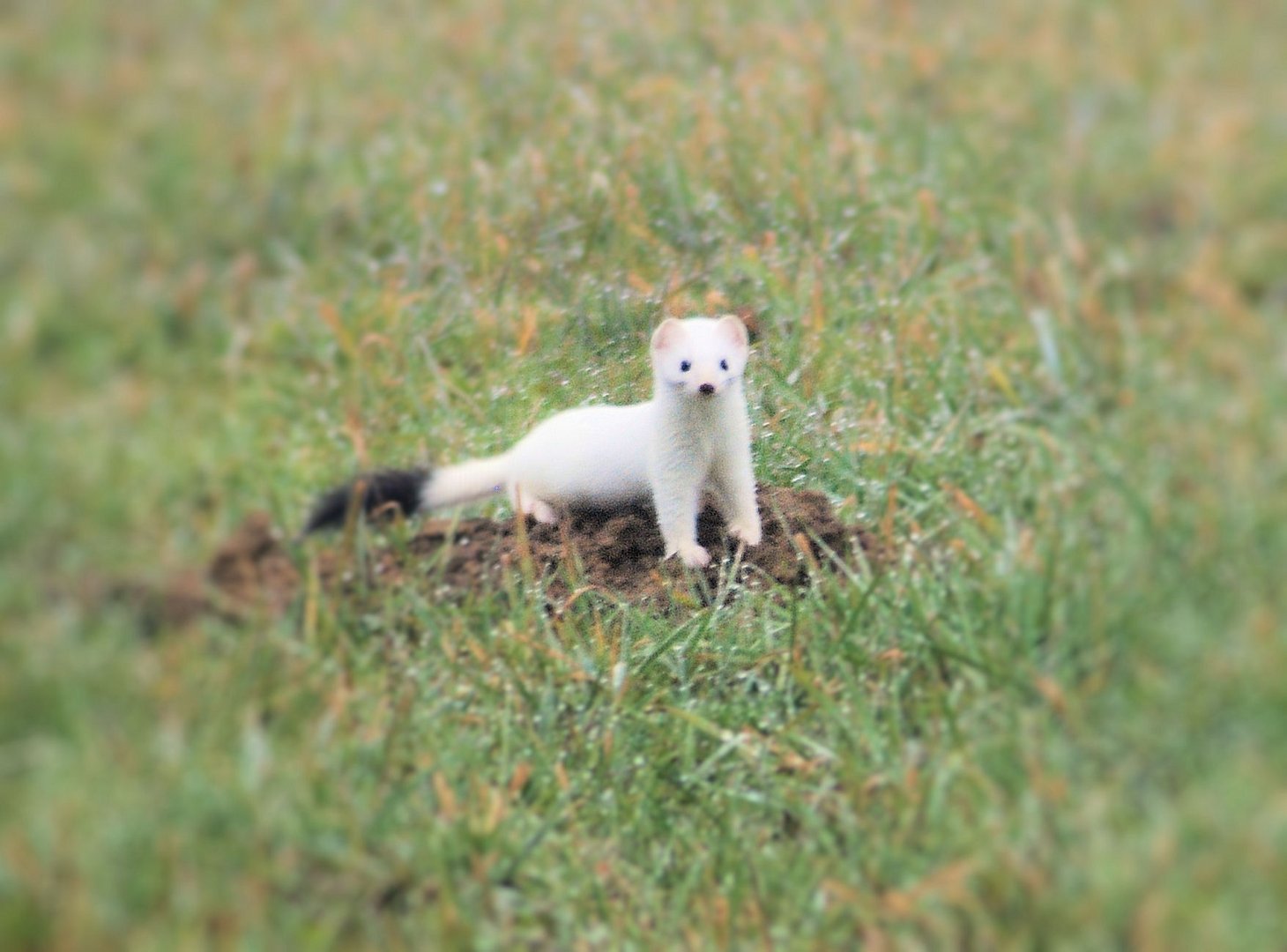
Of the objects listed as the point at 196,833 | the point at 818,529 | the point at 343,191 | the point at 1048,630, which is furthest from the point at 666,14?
→ the point at 196,833

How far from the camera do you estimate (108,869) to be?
2285 millimetres

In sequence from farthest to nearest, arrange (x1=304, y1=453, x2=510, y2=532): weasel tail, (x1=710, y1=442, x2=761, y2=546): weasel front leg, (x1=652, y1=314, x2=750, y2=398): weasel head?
(x1=304, y1=453, x2=510, y2=532): weasel tail → (x1=710, y1=442, x2=761, y2=546): weasel front leg → (x1=652, y1=314, x2=750, y2=398): weasel head

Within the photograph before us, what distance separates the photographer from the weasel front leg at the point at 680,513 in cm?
220

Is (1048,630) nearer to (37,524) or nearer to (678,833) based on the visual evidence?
(678,833)

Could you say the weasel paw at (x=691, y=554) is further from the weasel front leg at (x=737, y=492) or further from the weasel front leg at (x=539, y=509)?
the weasel front leg at (x=539, y=509)

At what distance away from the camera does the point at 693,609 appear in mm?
2307

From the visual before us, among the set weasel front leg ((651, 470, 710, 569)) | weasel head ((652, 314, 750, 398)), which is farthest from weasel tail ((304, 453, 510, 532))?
weasel head ((652, 314, 750, 398))

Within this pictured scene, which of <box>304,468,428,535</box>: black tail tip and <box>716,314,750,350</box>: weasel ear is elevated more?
<box>716,314,750,350</box>: weasel ear

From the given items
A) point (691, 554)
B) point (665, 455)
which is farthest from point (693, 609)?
point (665, 455)

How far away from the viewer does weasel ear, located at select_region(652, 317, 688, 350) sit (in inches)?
82.0

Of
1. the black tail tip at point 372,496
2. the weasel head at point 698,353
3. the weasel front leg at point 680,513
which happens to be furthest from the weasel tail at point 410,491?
the weasel head at point 698,353

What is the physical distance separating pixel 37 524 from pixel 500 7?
5.98 feet

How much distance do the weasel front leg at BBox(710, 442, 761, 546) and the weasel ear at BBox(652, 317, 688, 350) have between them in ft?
0.60

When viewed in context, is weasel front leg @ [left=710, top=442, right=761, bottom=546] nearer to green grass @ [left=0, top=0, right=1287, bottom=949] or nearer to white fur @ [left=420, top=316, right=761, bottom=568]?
white fur @ [left=420, top=316, right=761, bottom=568]
